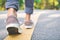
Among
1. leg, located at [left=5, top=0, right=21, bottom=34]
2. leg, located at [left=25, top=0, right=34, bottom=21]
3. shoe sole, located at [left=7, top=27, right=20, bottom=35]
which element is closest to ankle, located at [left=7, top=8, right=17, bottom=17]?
leg, located at [left=5, top=0, right=21, bottom=34]

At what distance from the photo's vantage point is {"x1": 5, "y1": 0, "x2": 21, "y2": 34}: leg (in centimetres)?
142

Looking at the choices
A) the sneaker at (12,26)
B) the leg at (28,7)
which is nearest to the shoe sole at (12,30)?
the sneaker at (12,26)

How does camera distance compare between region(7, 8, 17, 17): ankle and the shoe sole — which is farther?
region(7, 8, 17, 17): ankle

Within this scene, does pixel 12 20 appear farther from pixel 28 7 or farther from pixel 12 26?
pixel 28 7

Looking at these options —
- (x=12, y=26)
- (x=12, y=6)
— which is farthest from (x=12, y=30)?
(x=12, y=6)

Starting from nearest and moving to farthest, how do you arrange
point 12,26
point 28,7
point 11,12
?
point 12,26
point 11,12
point 28,7

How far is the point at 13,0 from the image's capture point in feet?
5.06

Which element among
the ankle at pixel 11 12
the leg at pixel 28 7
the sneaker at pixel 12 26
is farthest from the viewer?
the leg at pixel 28 7

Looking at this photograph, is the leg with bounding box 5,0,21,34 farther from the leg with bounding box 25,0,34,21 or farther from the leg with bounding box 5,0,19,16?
the leg with bounding box 25,0,34,21

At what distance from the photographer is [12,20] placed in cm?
149

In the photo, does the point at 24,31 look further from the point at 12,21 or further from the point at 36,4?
the point at 36,4

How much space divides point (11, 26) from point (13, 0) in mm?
230

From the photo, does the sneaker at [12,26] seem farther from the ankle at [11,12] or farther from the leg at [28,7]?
the leg at [28,7]

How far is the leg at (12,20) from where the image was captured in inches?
56.0
